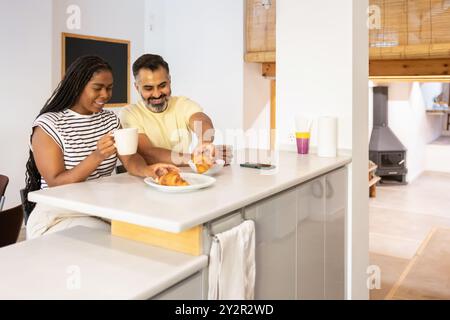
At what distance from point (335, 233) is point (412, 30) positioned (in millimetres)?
2432

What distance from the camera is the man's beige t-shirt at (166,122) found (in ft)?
7.46

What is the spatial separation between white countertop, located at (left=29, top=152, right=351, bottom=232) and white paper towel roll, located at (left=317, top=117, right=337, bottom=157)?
41cm

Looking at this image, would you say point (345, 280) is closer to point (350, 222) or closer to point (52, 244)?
point (350, 222)

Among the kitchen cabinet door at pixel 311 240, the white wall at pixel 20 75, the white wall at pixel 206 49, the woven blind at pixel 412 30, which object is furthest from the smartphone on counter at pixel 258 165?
the white wall at pixel 20 75

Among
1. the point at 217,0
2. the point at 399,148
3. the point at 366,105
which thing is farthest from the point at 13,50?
the point at 399,148

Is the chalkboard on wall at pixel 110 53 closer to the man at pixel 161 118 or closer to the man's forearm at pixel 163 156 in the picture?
the man at pixel 161 118

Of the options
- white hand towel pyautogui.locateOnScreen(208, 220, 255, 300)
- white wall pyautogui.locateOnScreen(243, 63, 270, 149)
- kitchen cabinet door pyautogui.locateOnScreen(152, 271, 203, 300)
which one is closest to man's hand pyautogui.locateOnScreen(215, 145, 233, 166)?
white hand towel pyautogui.locateOnScreen(208, 220, 255, 300)

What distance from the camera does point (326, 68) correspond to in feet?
7.79

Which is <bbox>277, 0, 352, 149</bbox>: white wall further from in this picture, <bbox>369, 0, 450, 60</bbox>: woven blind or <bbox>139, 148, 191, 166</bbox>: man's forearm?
<bbox>369, 0, 450, 60</bbox>: woven blind

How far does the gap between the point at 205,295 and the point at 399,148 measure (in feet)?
21.0

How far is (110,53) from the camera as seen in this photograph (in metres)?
4.70

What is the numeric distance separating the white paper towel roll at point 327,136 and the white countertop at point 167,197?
0.41 m

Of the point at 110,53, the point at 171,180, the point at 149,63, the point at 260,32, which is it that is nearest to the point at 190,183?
the point at 171,180
